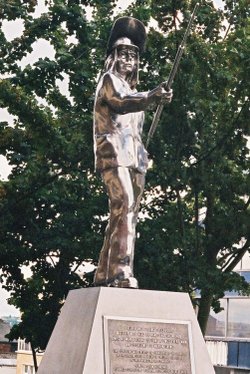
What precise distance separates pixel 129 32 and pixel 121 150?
50.7 inches

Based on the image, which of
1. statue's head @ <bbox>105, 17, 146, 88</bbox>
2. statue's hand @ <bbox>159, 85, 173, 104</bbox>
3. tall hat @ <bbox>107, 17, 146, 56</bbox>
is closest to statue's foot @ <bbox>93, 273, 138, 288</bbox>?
statue's hand @ <bbox>159, 85, 173, 104</bbox>

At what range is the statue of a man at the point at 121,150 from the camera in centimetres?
1170

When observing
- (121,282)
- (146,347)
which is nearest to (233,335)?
(121,282)

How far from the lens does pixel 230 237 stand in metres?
21.8

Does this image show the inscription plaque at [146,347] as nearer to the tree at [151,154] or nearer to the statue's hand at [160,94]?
the statue's hand at [160,94]

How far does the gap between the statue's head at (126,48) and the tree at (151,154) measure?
861 centimetres

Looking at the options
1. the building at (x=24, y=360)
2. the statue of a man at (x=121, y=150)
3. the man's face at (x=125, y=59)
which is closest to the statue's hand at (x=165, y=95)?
the statue of a man at (x=121, y=150)

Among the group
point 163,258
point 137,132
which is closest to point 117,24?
point 137,132

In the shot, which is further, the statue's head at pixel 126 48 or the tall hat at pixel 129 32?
the tall hat at pixel 129 32

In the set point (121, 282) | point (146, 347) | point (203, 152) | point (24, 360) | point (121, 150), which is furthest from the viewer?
point (24, 360)

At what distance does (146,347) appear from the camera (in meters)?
11.1

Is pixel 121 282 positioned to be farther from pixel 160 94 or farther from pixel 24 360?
pixel 24 360

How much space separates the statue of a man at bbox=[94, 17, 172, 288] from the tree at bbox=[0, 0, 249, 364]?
8.80 m

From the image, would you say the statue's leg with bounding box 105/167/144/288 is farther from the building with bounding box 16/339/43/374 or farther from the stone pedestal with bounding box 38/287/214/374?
the building with bounding box 16/339/43/374
